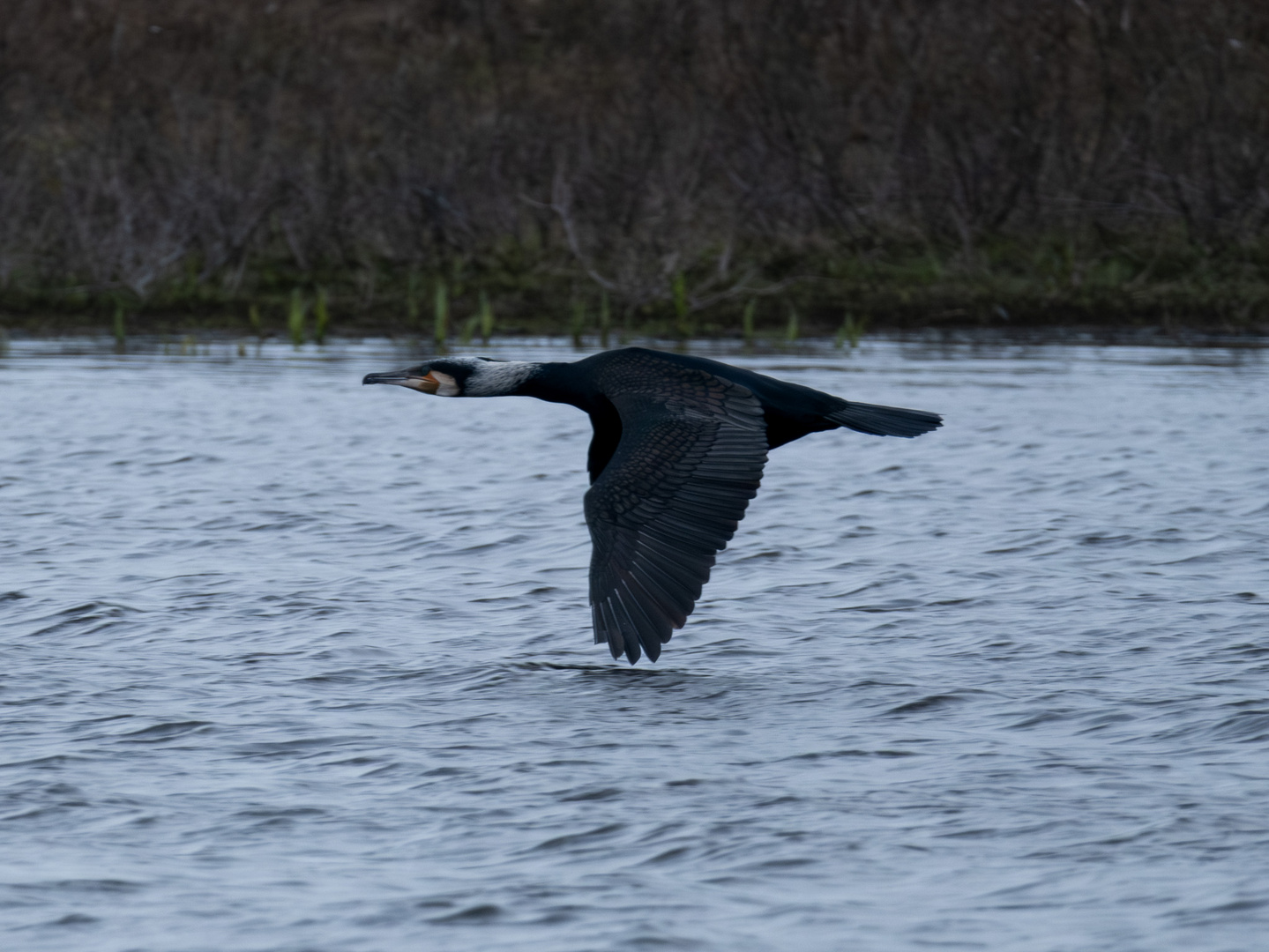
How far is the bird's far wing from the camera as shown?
18.8 feet

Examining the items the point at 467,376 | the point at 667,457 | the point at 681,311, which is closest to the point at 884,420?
the point at 667,457

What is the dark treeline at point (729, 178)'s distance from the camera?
21.2 meters

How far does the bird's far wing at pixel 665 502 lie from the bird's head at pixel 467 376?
1.07 meters

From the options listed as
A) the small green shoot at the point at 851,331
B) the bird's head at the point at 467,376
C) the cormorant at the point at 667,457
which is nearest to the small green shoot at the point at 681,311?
the small green shoot at the point at 851,331

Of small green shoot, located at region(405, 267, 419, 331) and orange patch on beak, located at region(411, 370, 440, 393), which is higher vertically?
small green shoot, located at region(405, 267, 419, 331)

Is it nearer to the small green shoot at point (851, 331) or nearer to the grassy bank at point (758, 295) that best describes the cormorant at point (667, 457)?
the small green shoot at point (851, 331)

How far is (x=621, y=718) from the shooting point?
5.70m

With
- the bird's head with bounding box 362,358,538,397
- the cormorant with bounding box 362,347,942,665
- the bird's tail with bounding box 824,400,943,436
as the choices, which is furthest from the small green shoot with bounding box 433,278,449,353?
the bird's tail with bounding box 824,400,943,436

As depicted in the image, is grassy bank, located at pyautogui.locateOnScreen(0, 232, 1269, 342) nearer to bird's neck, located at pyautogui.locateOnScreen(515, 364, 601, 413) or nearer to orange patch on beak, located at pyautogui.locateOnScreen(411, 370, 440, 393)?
orange patch on beak, located at pyautogui.locateOnScreen(411, 370, 440, 393)

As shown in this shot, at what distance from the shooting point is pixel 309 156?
23.4 meters

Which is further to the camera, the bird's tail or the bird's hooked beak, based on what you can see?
the bird's hooked beak

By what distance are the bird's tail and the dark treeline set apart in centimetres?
1308

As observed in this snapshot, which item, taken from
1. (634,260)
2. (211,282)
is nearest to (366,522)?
(634,260)

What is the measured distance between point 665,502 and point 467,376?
73.5 inches
